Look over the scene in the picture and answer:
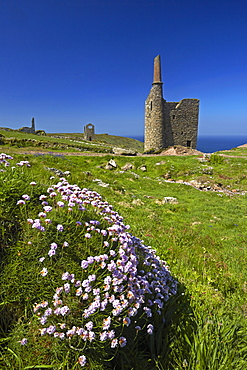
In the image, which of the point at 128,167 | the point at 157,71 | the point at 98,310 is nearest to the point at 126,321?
the point at 98,310

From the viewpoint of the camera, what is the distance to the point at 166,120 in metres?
40.1

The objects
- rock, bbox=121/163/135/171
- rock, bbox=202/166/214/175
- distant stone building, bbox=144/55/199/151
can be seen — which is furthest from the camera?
distant stone building, bbox=144/55/199/151

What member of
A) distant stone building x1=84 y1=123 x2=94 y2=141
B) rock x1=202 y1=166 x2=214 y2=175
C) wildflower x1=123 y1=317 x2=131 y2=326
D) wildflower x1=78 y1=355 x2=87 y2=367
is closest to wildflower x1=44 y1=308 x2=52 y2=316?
wildflower x1=78 y1=355 x2=87 y2=367

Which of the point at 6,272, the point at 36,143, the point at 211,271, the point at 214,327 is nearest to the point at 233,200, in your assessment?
the point at 211,271

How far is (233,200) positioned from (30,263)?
16.0 m

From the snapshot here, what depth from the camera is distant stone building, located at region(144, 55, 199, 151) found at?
38.4 metres

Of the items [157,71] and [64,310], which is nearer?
[64,310]

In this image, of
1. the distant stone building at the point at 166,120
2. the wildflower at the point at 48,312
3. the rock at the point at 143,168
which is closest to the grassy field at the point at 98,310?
the wildflower at the point at 48,312

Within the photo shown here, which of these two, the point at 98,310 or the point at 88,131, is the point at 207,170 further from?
the point at 88,131

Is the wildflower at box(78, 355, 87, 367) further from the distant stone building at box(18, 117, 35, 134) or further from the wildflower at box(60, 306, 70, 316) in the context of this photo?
the distant stone building at box(18, 117, 35, 134)

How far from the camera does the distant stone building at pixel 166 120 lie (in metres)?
38.4

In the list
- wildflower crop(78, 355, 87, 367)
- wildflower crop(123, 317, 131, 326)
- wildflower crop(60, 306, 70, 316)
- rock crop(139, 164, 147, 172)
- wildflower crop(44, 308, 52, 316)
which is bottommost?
wildflower crop(78, 355, 87, 367)

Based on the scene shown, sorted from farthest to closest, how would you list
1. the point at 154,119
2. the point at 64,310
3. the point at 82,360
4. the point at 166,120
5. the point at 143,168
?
the point at 166,120 < the point at 154,119 < the point at 143,168 < the point at 64,310 < the point at 82,360

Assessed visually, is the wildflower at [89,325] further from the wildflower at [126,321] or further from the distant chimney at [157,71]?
the distant chimney at [157,71]
